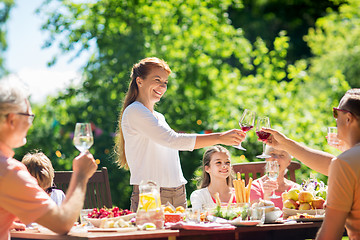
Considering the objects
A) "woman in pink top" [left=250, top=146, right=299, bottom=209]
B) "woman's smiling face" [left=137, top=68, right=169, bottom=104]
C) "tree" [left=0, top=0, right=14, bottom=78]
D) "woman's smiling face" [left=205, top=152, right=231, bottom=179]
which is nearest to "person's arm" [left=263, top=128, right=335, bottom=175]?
"woman in pink top" [left=250, top=146, right=299, bottom=209]

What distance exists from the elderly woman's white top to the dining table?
36.4 inches

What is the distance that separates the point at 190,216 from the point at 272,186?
2.74 feet

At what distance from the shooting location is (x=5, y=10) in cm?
2258

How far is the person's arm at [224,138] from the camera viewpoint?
12.0 feet

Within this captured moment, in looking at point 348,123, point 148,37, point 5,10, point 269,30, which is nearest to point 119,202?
point 148,37

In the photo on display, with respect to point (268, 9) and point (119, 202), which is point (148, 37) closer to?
point (119, 202)

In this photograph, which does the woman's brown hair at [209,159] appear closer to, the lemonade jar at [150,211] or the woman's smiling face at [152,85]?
the woman's smiling face at [152,85]

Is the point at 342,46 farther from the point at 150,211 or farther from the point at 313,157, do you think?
the point at 150,211

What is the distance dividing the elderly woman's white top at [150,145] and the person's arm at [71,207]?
3.77 feet

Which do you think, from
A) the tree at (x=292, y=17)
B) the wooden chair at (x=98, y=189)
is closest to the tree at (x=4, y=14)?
the tree at (x=292, y=17)

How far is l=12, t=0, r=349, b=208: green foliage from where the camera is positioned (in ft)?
23.3

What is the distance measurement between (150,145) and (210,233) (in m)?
1.11

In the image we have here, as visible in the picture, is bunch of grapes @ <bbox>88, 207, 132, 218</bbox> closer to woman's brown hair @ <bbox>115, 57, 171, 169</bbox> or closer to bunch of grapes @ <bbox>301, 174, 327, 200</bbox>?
woman's brown hair @ <bbox>115, 57, 171, 169</bbox>

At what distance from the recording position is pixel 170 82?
23.8 ft
